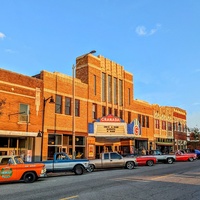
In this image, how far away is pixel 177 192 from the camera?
11383mm

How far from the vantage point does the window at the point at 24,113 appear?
990 inches

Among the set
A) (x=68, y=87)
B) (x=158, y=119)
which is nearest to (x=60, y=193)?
(x=68, y=87)

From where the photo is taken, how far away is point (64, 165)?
19859 millimetres

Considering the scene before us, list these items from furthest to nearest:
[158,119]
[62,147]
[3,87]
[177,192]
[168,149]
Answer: [168,149] → [158,119] → [62,147] → [3,87] → [177,192]

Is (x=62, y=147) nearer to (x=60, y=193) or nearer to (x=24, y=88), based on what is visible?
(x=24, y=88)

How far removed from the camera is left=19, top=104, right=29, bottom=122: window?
2514 cm

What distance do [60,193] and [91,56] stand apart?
24377 mm

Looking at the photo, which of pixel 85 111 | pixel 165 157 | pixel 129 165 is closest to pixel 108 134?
pixel 85 111

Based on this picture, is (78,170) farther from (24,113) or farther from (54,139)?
(54,139)

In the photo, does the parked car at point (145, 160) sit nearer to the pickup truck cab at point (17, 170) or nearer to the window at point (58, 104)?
the window at point (58, 104)

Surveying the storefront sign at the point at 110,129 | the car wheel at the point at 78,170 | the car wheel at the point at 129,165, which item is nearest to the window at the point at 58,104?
the storefront sign at the point at 110,129

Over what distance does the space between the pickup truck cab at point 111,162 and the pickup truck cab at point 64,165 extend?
2582 millimetres

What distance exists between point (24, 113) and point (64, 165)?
7.88m

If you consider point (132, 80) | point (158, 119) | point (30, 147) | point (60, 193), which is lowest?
point (60, 193)
